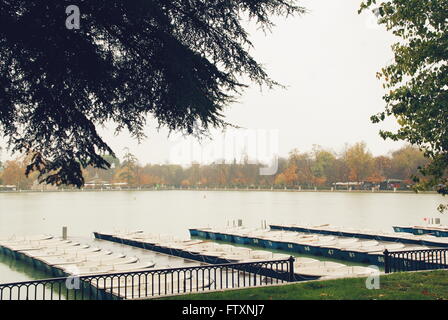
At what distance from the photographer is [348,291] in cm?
1087

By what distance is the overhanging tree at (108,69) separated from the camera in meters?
8.33

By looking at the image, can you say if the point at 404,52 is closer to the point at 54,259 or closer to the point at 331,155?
the point at 54,259

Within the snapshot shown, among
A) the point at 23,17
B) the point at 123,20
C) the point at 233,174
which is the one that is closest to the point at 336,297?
the point at 123,20

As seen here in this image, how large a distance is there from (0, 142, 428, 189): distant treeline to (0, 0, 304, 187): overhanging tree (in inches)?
3728

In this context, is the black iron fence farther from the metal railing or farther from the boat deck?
the boat deck

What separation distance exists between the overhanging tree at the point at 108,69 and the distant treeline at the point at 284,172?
94702mm

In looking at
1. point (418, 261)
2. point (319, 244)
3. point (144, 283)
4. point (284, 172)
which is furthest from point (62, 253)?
point (284, 172)

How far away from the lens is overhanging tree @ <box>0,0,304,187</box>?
8.33m

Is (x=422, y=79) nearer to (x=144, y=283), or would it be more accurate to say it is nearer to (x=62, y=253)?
(x=144, y=283)

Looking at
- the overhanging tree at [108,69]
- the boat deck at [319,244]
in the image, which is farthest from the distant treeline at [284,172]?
the overhanging tree at [108,69]

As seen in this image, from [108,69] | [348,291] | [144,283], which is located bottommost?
[144,283]

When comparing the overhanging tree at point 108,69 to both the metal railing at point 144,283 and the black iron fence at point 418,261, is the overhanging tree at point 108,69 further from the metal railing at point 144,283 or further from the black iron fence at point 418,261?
the black iron fence at point 418,261

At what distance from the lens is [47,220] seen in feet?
207

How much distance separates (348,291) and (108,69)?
699 centimetres
